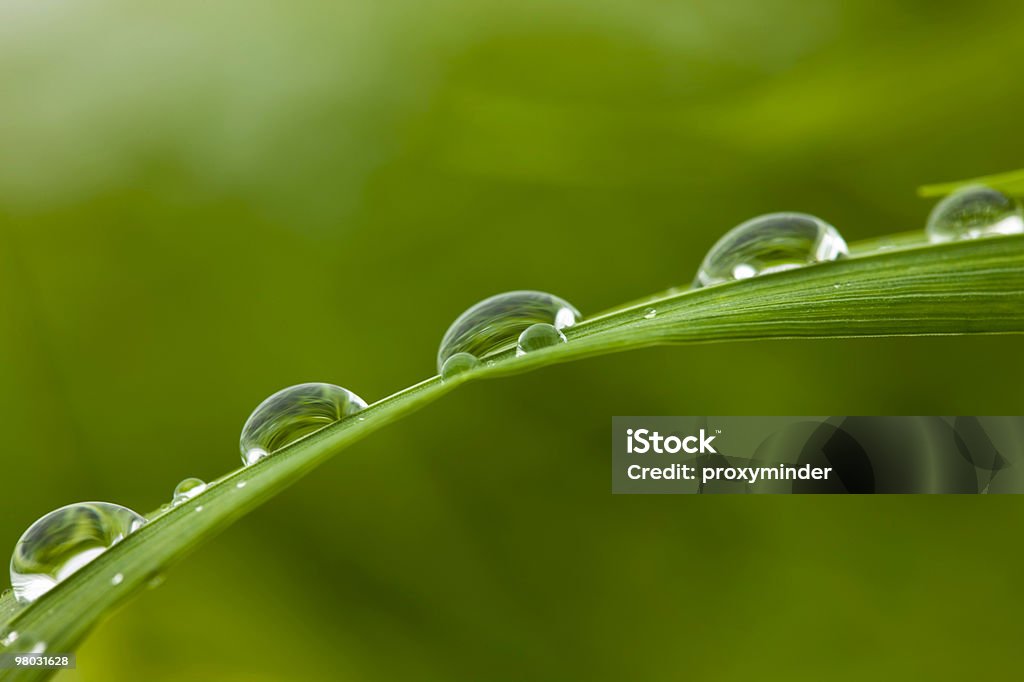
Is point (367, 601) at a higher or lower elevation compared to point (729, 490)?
lower

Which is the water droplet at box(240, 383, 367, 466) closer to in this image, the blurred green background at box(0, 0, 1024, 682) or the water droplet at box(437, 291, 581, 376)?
the water droplet at box(437, 291, 581, 376)

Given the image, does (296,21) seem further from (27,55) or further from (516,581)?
(516,581)

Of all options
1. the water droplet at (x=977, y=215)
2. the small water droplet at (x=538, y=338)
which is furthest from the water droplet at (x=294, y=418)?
the water droplet at (x=977, y=215)

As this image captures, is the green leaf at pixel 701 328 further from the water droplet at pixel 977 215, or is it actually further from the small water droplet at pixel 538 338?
the water droplet at pixel 977 215

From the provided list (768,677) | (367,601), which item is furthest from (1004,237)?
(367,601)

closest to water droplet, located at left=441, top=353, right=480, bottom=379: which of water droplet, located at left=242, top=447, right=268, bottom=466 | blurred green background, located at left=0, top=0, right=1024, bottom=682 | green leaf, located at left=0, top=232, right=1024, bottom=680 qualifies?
green leaf, located at left=0, top=232, right=1024, bottom=680

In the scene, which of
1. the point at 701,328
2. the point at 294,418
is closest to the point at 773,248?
the point at 701,328
